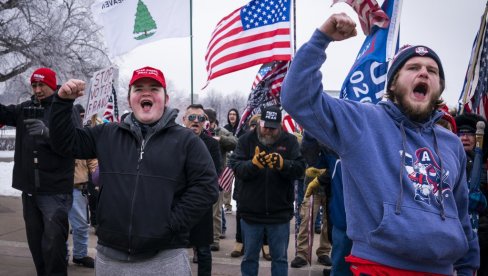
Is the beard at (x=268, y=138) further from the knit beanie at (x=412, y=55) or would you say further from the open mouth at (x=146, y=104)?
the knit beanie at (x=412, y=55)

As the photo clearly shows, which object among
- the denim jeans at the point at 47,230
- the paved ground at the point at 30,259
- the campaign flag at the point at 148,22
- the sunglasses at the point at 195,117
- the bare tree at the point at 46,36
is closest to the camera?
the denim jeans at the point at 47,230

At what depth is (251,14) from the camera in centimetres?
675

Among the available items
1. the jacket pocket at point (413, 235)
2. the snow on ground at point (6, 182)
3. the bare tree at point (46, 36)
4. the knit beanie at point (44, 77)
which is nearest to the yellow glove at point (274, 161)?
the knit beanie at point (44, 77)

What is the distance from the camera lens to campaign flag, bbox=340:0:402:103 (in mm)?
4055

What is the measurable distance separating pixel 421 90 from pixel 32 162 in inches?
143

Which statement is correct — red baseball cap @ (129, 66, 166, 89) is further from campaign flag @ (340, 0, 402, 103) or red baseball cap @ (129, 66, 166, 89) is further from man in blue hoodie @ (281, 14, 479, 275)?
campaign flag @ (340, 0, 402, 103)

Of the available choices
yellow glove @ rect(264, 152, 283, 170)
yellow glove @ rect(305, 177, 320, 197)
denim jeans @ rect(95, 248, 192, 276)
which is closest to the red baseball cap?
denim jeans @ rect(95, 248, 192, 276)

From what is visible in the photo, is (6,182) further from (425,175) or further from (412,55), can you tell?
(425,175)

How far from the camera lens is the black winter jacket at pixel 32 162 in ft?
14.5

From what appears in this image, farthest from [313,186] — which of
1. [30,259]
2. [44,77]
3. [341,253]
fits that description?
[30,259]

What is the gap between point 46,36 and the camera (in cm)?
2080

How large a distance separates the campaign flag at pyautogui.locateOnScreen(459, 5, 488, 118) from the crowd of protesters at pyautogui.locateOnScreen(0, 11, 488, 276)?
0.65 metres

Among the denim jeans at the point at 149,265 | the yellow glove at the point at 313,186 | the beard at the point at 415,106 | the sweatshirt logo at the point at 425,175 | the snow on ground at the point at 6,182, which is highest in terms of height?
the beard at the point at 415,106

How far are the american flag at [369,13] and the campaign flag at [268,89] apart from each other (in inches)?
93.4
